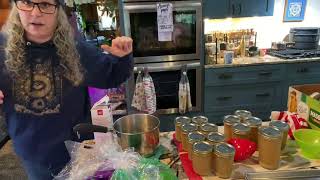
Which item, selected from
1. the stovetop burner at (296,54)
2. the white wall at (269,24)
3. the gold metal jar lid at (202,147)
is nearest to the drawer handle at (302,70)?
the stovetop burner at (296,54)

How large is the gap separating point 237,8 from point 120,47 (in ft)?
7.05

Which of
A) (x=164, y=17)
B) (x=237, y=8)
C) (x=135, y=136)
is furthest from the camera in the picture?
(x=237, y=8)

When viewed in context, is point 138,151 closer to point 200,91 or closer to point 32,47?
point 32,47

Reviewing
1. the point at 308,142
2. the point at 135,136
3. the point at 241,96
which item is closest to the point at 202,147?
the point at 135,136

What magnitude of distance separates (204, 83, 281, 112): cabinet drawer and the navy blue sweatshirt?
1789mm

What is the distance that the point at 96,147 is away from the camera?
0.92m

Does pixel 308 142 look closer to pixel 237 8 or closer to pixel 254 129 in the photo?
pixel 254 129

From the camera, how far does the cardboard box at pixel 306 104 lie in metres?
1.06

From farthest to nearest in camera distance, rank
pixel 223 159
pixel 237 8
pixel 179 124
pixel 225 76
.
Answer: pixel 237 8 < pixel 225 76 < pixel 179 124 < pixel 223 159

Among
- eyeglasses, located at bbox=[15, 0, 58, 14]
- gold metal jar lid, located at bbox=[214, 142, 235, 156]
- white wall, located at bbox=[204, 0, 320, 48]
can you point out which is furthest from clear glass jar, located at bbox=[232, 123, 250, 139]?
white wall, located at bbox=[204, 0, 320, 48]

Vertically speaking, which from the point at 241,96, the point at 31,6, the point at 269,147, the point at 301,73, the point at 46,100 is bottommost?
the point at 241,96

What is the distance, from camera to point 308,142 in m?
0.97

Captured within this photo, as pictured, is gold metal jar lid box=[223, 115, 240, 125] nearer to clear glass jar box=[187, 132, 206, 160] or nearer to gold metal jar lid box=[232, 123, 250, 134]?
gold metal jar lid box=[232, 123, 250, 134]

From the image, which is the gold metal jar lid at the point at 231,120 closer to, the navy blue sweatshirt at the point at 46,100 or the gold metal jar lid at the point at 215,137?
the gold metal jar lid at the point at 215,137
